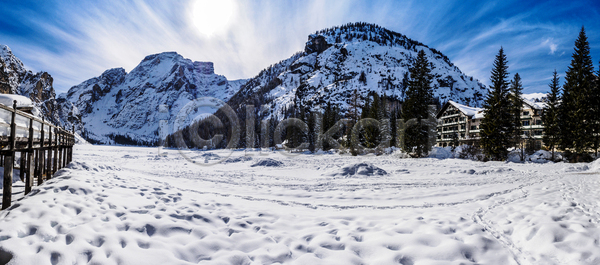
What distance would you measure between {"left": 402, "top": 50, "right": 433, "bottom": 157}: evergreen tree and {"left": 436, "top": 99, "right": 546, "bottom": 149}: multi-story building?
62.0 ft

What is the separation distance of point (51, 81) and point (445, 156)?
250m

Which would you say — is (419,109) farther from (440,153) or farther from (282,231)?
(282,231)

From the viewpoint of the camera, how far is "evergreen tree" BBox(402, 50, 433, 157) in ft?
107

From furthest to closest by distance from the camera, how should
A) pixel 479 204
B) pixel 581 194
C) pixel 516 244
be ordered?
pixel 581 194
pixel 479 204
pixel 516 244

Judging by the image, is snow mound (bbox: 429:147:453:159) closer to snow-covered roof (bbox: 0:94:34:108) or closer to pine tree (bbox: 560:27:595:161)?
pine tree (bbox: 560:27:595:161)

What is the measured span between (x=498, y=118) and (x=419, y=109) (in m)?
8.94

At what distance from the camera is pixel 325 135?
185 ft

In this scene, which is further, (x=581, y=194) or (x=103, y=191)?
(x=581, y=194)

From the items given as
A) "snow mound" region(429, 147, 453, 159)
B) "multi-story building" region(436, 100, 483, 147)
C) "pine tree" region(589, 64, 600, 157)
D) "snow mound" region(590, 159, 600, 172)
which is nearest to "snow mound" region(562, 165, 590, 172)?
"snow mound" region(590, 159, 600, 172)

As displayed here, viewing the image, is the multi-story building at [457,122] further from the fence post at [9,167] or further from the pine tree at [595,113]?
the fence post at [9,167]

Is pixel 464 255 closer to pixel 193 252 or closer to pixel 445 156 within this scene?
pixel 193 252

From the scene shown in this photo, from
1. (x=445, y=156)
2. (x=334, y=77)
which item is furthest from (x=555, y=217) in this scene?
(x=334, y=77)

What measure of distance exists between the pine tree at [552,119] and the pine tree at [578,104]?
80 centimetres

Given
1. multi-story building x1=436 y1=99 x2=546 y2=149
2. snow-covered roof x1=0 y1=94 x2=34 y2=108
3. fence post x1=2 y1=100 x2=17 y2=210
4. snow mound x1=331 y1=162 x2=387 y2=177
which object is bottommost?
snow mound x1=331 y1=162 x2=387 y2=177
